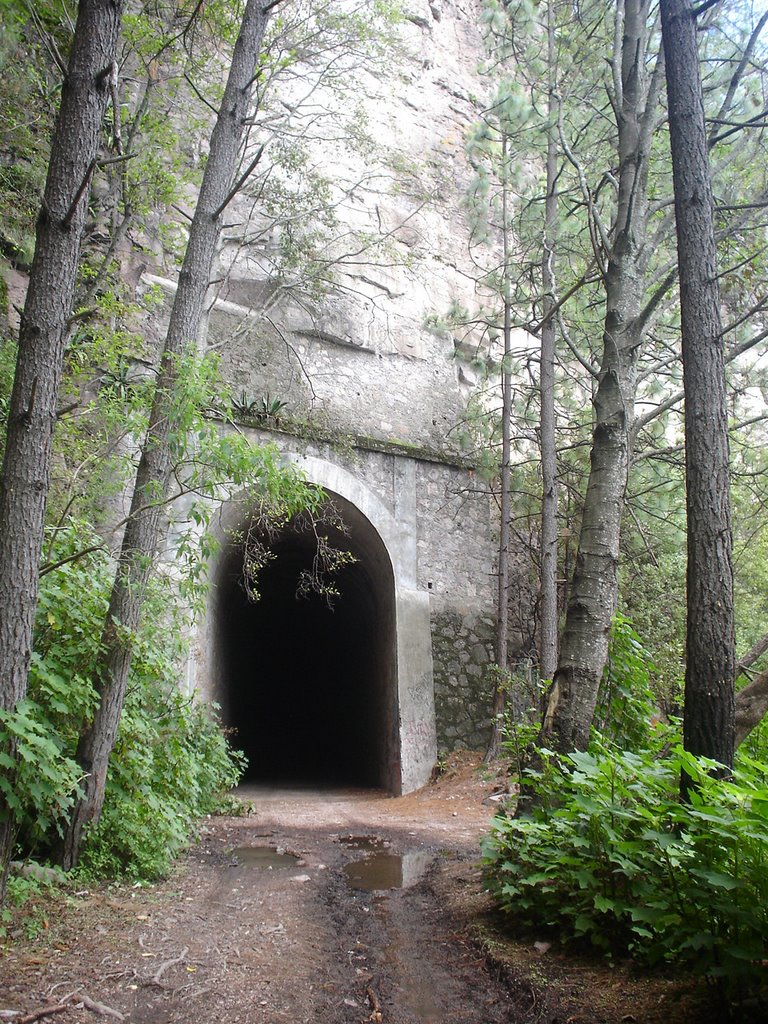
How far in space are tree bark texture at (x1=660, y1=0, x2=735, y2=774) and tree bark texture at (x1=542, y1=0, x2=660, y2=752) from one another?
3.67 feet

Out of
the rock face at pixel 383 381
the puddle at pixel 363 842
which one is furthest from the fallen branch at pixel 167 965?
the rock face at pixel 383 381

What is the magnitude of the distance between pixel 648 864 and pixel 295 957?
184cm

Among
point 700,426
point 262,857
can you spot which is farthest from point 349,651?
point 700,426

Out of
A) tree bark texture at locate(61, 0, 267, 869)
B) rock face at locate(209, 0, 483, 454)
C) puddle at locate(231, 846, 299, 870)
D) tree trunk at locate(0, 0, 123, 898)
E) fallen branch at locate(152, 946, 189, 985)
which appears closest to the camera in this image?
fallen branch at locate(152, 946, 189, 985)

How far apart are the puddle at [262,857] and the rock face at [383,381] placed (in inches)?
131

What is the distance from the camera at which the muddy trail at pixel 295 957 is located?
9.52 feet

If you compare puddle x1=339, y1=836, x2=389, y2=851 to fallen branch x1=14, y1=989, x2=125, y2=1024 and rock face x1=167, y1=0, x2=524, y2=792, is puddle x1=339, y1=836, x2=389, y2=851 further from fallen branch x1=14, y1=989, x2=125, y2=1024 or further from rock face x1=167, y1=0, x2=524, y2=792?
fallen branch x1=14, y1=989, x2=125, y2=1024

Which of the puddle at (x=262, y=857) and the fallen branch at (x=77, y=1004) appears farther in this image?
the puddle at (x=262, y=857)

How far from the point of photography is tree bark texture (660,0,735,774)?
343 cm

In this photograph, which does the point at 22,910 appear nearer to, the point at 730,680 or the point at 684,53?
the point at 730,680

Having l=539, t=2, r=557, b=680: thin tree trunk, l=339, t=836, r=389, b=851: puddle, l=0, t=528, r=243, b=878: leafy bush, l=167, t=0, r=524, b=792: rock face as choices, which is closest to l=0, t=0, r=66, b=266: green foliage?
l=167, t=0, r=524, b=792: rock face

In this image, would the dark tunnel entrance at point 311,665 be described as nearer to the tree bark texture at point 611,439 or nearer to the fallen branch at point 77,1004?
the tree bark texture at point 611,439

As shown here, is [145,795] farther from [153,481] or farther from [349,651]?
[349,651]

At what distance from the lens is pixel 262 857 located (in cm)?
604
